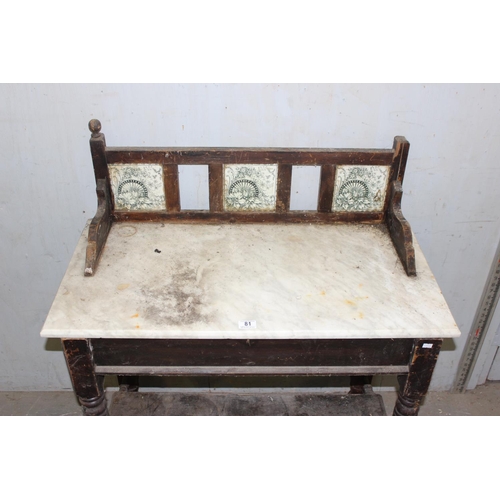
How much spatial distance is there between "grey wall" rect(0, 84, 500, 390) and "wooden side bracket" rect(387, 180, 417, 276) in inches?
9.0

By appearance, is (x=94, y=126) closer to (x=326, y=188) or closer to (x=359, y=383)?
(x=326, y=188)

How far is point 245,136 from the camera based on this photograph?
224cm

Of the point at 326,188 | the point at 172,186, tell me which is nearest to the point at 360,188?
the point at 326,188

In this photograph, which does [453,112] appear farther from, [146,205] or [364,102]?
[146,205]

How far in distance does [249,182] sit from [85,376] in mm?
962

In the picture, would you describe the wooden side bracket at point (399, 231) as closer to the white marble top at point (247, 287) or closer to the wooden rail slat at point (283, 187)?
the white marble top at point (247, 287)

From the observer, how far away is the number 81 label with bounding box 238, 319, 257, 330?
1.78 m

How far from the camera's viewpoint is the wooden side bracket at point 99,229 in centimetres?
196

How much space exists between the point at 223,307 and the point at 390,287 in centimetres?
60

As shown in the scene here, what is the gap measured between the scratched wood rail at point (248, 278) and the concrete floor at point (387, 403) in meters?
1.10

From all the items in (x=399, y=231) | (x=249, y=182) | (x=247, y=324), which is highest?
(x=249, y=182)

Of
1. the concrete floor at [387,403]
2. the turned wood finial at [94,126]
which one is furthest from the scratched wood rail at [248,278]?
the concrete floor at [387,403]

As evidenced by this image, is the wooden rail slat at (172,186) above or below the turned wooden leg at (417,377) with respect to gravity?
above

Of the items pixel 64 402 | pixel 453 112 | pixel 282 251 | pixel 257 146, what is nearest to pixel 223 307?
pixel 282 251
